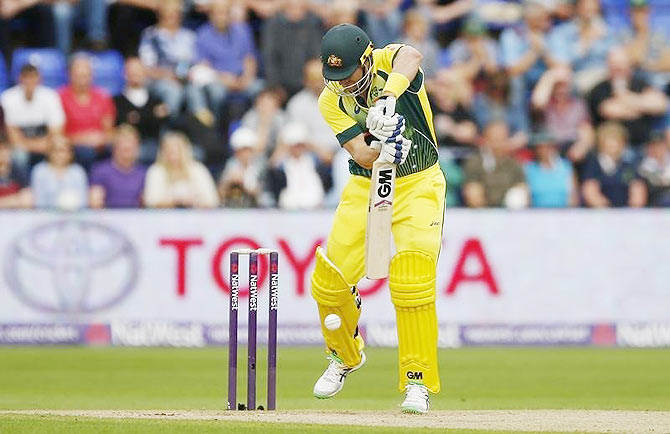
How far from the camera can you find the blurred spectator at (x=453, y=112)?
16406 millimetres

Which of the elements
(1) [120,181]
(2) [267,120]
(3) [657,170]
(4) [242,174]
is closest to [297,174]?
(4) [242,174]

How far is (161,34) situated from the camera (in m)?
16.6

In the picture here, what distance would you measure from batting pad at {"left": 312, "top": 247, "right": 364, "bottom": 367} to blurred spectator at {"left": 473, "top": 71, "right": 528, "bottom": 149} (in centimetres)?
843

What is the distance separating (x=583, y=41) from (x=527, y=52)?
2.61 ft

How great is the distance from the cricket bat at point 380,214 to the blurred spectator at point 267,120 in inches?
316

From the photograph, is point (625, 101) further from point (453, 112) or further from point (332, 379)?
point (332, 379)

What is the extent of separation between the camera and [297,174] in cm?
1547

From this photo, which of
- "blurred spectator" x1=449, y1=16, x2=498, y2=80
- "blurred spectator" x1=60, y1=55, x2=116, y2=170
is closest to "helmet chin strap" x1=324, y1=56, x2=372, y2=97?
"blurred spectator" x1=60, y1=55, x2=116, y2=170

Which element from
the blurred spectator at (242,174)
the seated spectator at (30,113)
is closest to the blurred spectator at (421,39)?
the blurred spectator at (242,174)

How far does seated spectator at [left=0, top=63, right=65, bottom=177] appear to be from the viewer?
15625mm

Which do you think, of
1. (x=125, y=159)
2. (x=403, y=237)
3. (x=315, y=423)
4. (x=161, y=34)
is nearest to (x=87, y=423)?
(x=315, y=423)

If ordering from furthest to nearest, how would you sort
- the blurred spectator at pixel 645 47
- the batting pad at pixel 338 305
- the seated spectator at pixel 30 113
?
the blurred spectator at pixel 645 47, the seated spectator at pixel 30 113, the batting pad at pixel 338 305

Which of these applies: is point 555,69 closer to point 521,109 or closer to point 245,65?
point 521,109

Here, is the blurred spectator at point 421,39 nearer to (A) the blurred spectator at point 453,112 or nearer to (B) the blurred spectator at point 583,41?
(A) the blurred spectator at point 453,112
